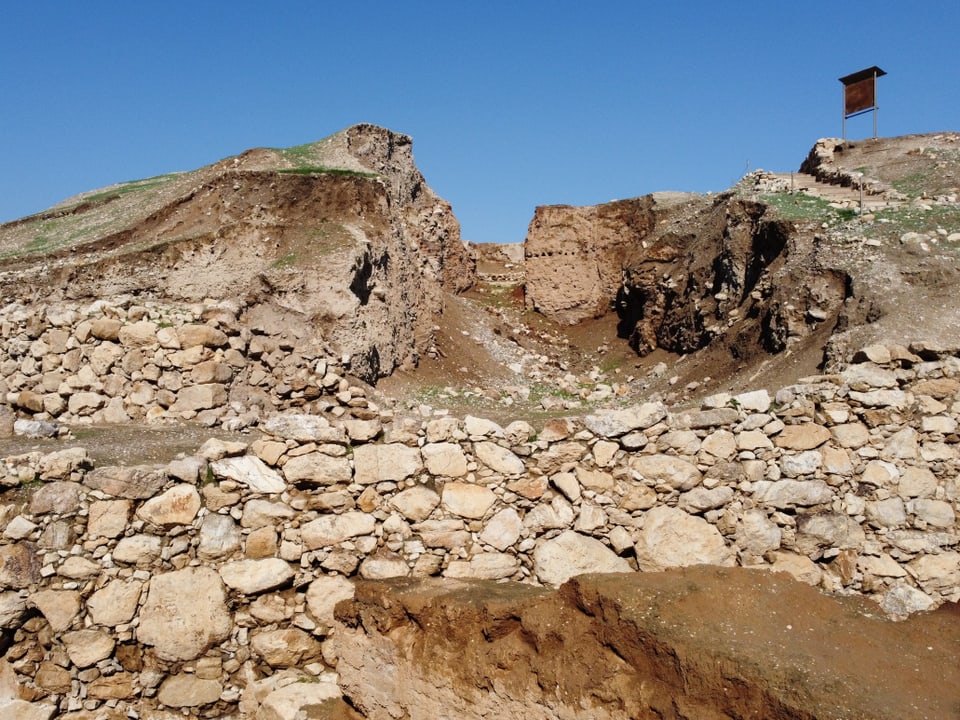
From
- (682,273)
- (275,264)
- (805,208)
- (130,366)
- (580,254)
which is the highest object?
(580,254)

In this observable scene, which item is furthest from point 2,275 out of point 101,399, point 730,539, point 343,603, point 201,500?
point 730,539

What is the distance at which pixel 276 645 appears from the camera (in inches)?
255

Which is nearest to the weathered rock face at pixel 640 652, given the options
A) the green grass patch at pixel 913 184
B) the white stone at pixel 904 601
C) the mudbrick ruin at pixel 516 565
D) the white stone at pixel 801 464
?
the mudbrick ruin at pixel 516 565

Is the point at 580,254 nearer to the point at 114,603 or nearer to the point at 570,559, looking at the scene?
the point at 570,559

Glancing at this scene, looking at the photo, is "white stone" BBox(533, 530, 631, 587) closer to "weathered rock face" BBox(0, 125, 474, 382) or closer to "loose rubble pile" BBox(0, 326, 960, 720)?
"loose rubble pile" BBox(0, 326, 960, 720)

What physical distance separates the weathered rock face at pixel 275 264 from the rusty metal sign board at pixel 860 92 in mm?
15680

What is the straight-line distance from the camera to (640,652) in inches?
214

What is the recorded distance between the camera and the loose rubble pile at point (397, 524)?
6367 mm

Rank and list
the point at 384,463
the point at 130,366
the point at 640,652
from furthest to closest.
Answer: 1. the point at 130,366
2. the point at 384,463
3. the point at 640,652

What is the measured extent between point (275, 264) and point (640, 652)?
1272 cm

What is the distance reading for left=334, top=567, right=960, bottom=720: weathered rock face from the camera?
4.88m

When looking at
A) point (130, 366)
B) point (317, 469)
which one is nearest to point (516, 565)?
point (317, 469)

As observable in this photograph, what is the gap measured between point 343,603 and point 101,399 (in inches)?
300

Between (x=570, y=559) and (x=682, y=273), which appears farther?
(x=682, y=273)
